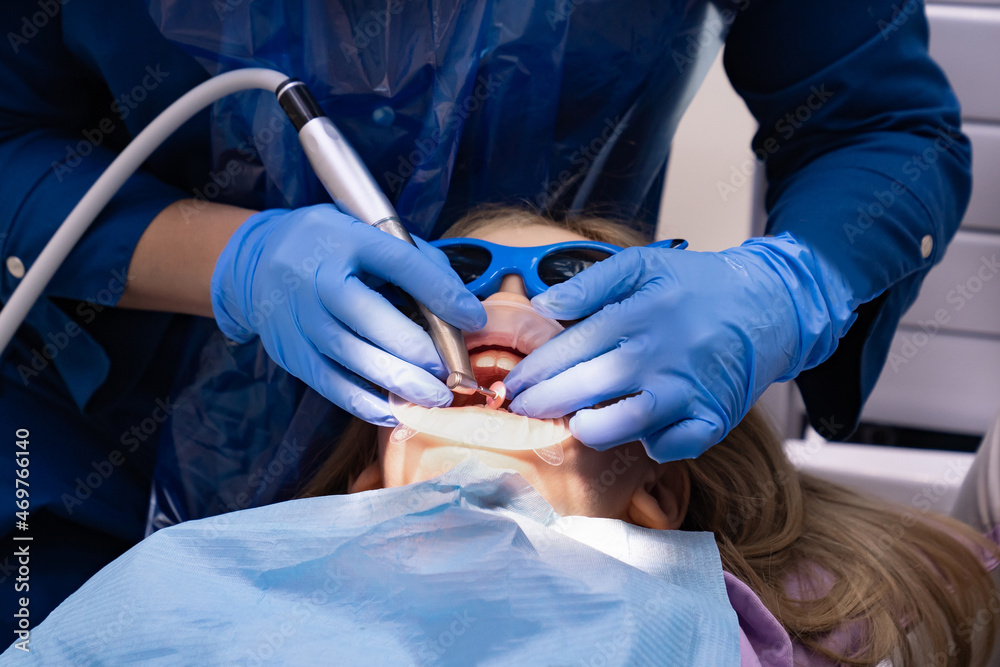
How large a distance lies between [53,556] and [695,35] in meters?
1.46

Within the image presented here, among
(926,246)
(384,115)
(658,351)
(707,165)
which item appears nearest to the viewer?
(658,351)

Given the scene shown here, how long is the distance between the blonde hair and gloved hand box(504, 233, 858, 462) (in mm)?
264

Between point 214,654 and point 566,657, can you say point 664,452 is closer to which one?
point 566,657

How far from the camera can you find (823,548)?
1.27 metres

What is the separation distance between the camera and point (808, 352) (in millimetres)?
1196

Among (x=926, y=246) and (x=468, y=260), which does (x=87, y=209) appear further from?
(x=926, y=246)

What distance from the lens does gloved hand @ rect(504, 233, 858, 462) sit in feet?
3.32

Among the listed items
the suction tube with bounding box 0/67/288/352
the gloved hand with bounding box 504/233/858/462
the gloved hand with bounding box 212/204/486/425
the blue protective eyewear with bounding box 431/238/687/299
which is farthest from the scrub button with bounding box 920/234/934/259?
the suction tube with bounding box 0/67/288/352

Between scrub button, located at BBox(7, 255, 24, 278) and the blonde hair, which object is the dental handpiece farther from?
scrub button, located at BBox(7, 255, 24, 278)

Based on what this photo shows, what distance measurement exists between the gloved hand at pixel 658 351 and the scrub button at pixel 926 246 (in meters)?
0.41

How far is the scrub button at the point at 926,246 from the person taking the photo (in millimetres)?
1352

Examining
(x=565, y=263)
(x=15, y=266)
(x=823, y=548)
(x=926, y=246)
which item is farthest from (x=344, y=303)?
(x=926, y=246)

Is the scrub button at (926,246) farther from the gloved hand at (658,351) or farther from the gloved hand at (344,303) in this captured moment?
the gloved hand at (344,303)

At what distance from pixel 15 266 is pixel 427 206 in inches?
26.2
